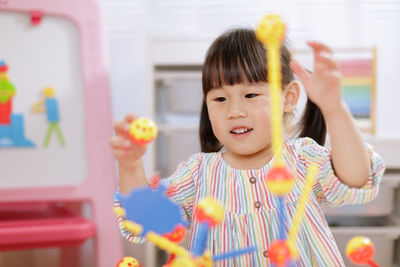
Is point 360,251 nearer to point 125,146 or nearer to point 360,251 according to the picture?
point 360,251

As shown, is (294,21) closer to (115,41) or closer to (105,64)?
(115,41)

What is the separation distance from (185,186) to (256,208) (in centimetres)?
12

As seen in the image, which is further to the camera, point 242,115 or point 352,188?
point 242,115

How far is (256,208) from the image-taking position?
0.62 metres

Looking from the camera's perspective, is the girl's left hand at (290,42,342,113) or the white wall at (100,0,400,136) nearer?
the girl's left hand at (290,42,342,113)

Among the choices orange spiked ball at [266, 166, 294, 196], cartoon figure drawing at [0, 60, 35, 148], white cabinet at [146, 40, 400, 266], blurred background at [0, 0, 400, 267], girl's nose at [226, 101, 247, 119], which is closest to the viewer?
orange spiked ball at [266, 166, 294, 196]

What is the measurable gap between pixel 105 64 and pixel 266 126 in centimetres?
69

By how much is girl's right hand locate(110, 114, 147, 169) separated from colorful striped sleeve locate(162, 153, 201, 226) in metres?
0.16

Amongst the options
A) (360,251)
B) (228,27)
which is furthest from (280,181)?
(228,27)

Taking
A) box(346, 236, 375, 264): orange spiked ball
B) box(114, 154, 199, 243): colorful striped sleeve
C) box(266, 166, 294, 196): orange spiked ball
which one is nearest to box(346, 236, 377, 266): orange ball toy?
box(346, 236, 375, 264): orange spiked ball

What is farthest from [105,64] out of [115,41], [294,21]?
[294,21]

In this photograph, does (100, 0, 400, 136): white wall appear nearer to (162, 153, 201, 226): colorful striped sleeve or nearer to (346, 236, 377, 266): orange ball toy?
(162, 153, 201, 226): colorful striped sleeve

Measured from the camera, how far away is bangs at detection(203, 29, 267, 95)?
2.01 ft

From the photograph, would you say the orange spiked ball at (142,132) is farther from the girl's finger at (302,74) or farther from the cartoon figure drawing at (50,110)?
the cartoon figure drawing at (50,110)
